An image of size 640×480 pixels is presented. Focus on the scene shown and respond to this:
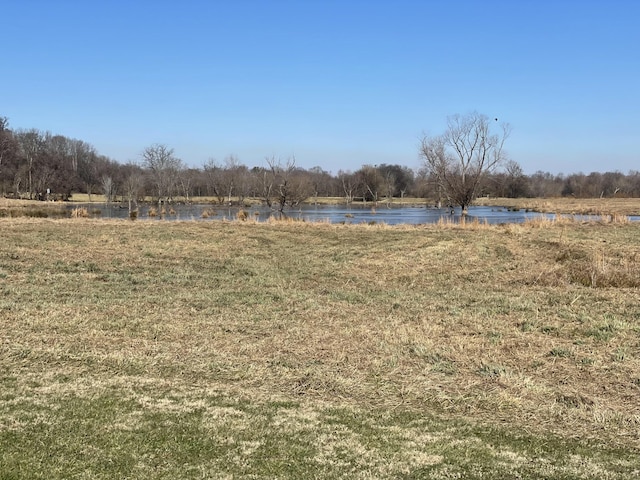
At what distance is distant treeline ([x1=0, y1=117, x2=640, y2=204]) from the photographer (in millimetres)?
67938

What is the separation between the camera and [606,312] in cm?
831

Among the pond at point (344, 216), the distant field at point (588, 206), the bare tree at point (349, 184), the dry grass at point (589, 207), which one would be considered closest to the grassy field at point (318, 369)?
the pond at point (344, 216)

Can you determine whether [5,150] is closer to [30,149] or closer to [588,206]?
[30,149]

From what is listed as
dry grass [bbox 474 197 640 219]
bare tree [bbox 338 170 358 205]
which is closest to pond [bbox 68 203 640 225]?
dry grass [bbox 474 197 640 219]

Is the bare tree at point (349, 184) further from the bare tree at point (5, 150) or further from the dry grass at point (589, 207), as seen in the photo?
the bare tree at point (5, 150)

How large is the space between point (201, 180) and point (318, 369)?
91866 millimetres

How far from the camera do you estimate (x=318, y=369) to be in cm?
570

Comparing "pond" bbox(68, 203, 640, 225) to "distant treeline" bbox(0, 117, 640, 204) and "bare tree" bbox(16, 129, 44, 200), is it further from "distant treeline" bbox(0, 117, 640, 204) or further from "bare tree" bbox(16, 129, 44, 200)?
"bare tree" bbox(16, 129, 44, 200)

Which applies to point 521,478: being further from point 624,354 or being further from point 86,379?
point 86,379

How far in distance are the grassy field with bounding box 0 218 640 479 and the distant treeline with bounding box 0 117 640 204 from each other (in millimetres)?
38557

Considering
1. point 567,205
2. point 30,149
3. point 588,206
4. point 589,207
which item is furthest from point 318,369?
point 30,149

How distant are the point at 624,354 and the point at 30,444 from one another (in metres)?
6.23

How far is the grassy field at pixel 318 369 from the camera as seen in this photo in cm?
361

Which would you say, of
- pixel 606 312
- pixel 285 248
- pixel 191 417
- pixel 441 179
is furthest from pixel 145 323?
pixel 441 179
